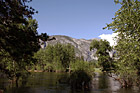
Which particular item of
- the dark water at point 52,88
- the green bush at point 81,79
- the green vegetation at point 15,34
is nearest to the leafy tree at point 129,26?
the green vegetation at point 15,34

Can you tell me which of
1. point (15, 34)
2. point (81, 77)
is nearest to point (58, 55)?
point (81, 77)

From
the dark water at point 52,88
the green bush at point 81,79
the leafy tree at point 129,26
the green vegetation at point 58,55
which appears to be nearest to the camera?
the leafy tree at point 129,26

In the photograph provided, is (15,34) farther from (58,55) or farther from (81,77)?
(58,55)

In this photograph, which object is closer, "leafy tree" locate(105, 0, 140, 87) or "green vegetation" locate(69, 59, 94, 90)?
"leafy tree" locate(105, 0, 140, 87)

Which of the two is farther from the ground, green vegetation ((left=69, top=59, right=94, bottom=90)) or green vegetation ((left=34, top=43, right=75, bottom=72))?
green vegetation ((left=34, top=43, right=75, bottom=72))

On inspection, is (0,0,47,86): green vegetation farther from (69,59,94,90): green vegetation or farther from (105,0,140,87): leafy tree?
(69,59,94,90): green vegetation

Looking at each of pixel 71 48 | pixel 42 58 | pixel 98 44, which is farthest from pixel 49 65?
pixel 98 44

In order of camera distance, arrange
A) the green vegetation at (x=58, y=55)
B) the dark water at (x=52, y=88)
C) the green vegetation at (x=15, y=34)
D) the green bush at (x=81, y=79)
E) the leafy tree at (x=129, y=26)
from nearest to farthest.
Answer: the green vegetation at (x=15, y=34)
the leafy tree at (x=129, y=26)
the dark water at (x=52, y=88)
the green bush at (x=81, y=79)
the green vegetation at (x=58, y=55)

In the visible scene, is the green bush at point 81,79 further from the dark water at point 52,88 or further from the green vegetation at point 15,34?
the green vegetation at point 15,34

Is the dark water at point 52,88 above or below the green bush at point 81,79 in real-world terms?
below

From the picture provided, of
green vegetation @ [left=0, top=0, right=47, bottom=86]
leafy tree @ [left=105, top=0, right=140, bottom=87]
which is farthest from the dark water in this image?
leafy tree @ [left=105, top=0, right=140, bottom=87]

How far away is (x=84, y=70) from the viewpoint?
35125 millimetres

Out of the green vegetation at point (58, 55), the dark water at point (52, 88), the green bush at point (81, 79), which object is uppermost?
the green vegetation at point (58, 55)

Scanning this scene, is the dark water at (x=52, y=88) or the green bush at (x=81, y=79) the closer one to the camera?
the dark water at (x=52, y=88)
